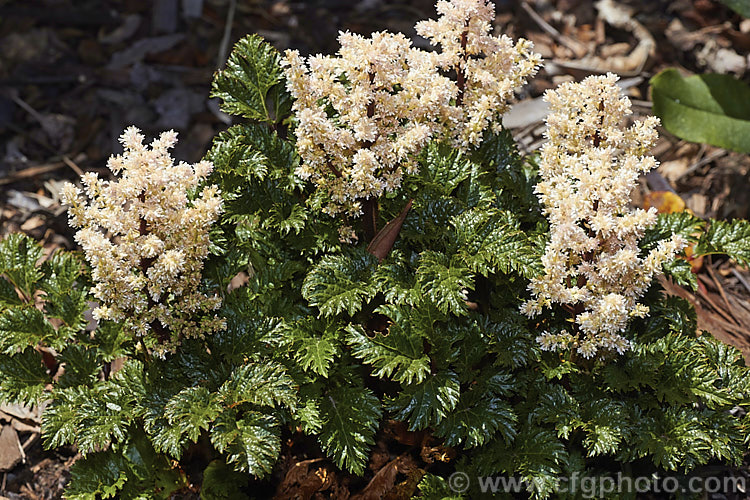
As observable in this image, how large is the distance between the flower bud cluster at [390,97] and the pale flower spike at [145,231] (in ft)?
1.27

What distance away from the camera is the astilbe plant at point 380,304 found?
224 cm

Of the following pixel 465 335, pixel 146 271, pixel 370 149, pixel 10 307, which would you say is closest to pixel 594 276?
pixel 465 335

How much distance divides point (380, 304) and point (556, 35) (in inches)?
119

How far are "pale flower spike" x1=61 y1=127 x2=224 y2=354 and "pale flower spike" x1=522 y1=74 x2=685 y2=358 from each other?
106 cm

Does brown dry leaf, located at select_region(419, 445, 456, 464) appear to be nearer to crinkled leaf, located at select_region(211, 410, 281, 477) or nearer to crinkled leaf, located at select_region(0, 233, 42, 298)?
crinkled leaf, located at select_region(211, 410, 281, 477)

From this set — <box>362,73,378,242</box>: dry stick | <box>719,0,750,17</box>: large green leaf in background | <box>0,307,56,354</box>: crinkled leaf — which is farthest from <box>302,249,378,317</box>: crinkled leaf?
<box>719,0,750,17</box>: large green leaf in background

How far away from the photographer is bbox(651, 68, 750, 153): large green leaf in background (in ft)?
11.9

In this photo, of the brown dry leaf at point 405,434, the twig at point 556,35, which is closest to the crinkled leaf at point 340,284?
the brown dry leaf at point 405,434

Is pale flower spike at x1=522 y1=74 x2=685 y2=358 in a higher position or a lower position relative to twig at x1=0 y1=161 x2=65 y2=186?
lower

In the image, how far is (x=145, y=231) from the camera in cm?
226

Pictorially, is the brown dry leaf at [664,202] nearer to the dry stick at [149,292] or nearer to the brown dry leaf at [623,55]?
the brown dry leaf at [623,55]

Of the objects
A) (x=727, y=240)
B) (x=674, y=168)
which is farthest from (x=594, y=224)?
(x=674, y=168)

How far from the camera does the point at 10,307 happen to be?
2.67 meters

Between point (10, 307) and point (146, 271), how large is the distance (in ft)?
2.47
